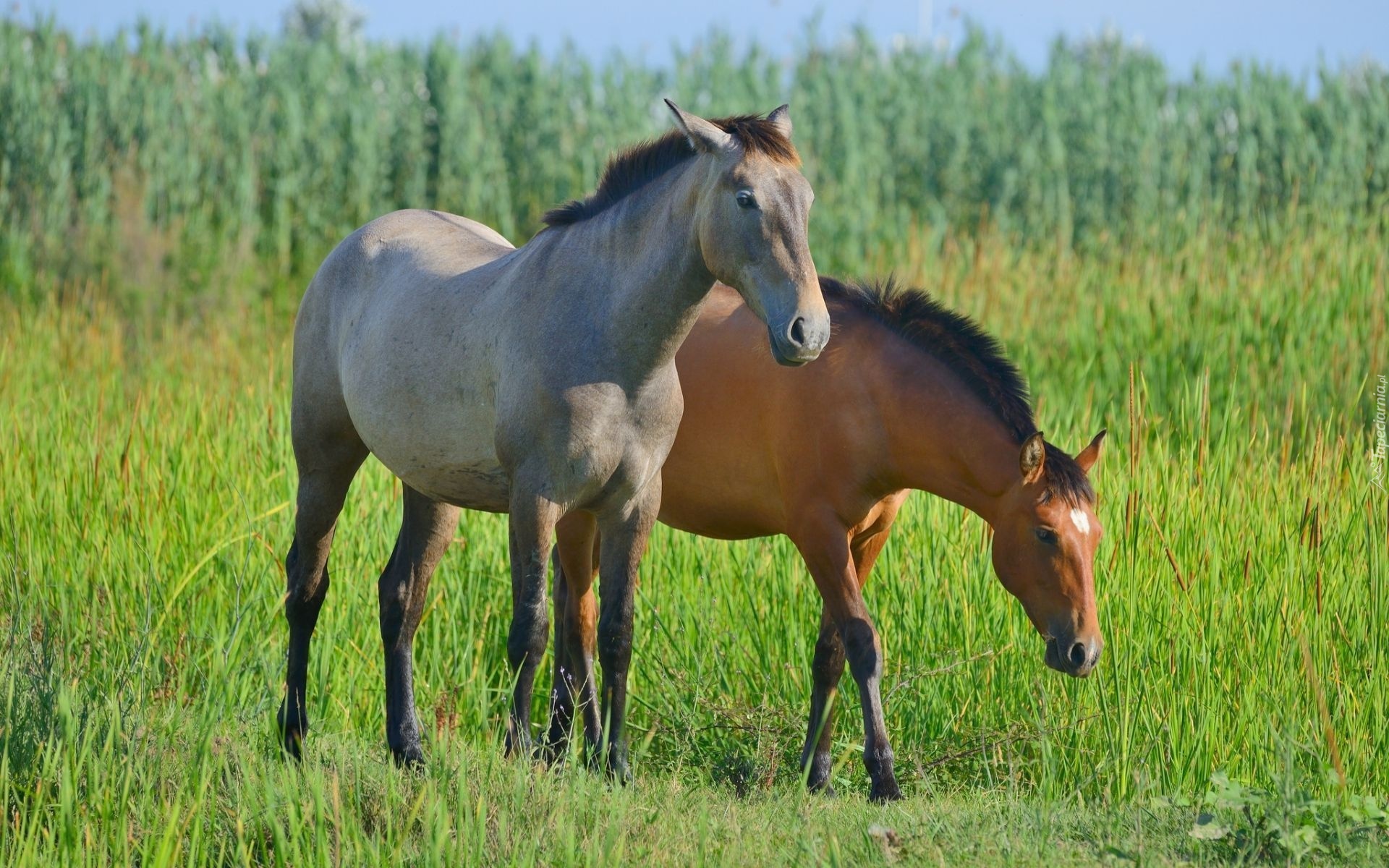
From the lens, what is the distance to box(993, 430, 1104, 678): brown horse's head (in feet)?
13.8

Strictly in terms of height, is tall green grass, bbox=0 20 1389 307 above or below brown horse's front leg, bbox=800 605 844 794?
above

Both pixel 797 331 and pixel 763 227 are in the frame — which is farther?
pixel 763 227

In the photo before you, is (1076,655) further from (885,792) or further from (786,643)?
(786,643)

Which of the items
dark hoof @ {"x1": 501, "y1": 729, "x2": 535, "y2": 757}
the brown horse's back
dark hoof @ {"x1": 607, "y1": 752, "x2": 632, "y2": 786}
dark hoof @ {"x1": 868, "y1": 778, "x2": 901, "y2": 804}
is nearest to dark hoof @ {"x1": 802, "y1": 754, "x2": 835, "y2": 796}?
dark hoof @ {"x1": 868, "y1": 778, "x2": 901, "y2": 804}

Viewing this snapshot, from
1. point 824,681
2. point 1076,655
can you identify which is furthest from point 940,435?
point 824,681

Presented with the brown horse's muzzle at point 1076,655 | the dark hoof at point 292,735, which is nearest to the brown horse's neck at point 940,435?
the brown horse's muzzle at point 1076,655

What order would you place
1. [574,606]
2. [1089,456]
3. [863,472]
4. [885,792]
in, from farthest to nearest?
[574,606] < [863,472] < [1089,456] < [885,792]

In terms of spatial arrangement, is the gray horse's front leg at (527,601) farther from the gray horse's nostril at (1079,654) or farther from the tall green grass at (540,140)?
the tall green grass at (540,140)

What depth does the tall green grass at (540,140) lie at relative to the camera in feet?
→ 51.0

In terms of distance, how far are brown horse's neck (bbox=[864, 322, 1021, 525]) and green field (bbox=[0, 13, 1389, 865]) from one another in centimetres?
80

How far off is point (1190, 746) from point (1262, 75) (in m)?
15.2

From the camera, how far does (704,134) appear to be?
3779mm

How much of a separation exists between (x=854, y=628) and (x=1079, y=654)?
80 cm

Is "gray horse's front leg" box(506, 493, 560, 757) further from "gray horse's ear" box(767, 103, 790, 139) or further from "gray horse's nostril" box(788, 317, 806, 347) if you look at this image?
"gray horse's ear" box(767, 103, 790, 139)
